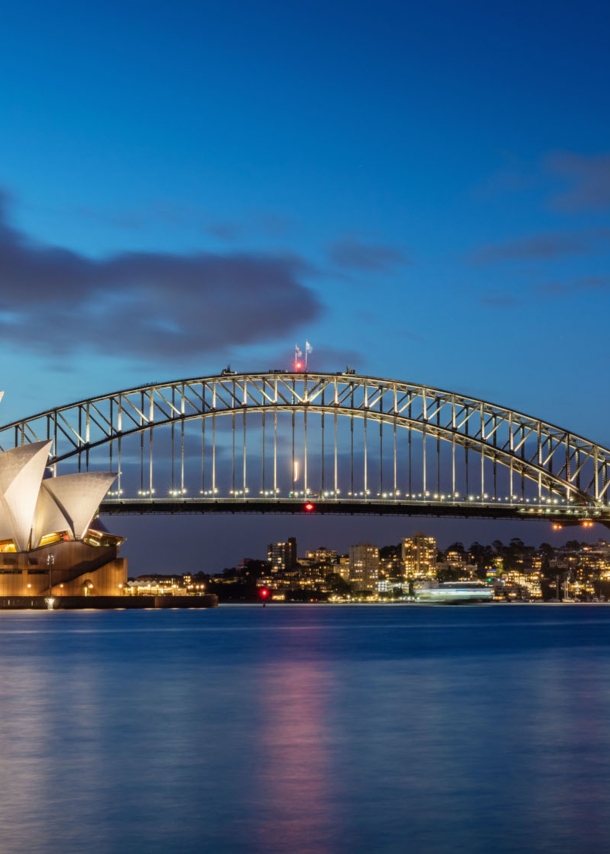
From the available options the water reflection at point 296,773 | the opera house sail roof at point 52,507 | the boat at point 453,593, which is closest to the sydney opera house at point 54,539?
the opera house sail roof at point 52,507

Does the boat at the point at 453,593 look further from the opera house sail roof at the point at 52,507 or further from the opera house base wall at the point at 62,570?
the opera house sail roof at the point at 52,507

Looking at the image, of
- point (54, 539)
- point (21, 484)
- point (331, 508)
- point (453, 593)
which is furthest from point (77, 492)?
point (453, 593)

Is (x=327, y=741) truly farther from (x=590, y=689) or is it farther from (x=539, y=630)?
(x=539, y=630)

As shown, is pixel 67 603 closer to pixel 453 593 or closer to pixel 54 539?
A: pixel 54 539

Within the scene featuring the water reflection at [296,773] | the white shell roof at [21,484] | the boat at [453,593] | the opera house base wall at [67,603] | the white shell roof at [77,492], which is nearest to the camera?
the water reflection at [296,773]

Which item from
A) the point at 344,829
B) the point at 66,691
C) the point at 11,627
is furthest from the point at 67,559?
the point at 344,829

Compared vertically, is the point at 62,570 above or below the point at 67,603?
above

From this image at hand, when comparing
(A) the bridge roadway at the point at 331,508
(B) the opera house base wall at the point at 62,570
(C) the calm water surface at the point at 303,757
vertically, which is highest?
(A) the bridge roadway at the point at 331,508

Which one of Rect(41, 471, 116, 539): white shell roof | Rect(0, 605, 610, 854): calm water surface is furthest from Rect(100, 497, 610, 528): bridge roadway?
Rect(0, 605, 610, 854): calm water surface
